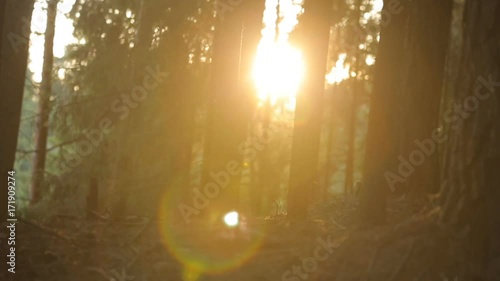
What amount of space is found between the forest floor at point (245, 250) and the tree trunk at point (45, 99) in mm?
12017

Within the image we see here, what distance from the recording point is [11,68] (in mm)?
9391

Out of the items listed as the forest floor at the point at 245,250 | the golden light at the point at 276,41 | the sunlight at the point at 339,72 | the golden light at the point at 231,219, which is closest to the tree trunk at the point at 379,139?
the forest floor at the point at 245,250

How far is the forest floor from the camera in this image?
6484 millimetres

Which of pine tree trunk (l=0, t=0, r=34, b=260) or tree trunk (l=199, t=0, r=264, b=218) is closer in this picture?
pine tree trunk (l=0, t=0, r=34, b=260)

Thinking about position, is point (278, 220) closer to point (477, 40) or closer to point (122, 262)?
point (122, 262)

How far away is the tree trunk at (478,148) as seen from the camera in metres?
5.80

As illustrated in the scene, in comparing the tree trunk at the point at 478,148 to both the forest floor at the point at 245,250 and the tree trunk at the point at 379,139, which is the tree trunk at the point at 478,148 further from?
the tree trunk at the point at 379,139

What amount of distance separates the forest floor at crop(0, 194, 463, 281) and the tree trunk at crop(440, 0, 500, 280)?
231 mm

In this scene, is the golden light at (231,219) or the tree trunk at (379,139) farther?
the golden light at (231,219)

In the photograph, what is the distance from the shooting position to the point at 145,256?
9367 millimetres

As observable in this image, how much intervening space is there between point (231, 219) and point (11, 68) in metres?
4.29

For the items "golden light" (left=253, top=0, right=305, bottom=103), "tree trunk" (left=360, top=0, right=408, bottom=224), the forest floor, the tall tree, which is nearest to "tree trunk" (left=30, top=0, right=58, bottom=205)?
"golden light" (left=253, top=0, right=305, bottom=103)

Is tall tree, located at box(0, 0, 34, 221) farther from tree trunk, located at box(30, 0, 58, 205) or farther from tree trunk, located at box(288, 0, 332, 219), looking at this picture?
tree trunk, located at box(30, 0, 58, 205)

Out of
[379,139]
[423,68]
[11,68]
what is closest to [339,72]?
[423,68]
